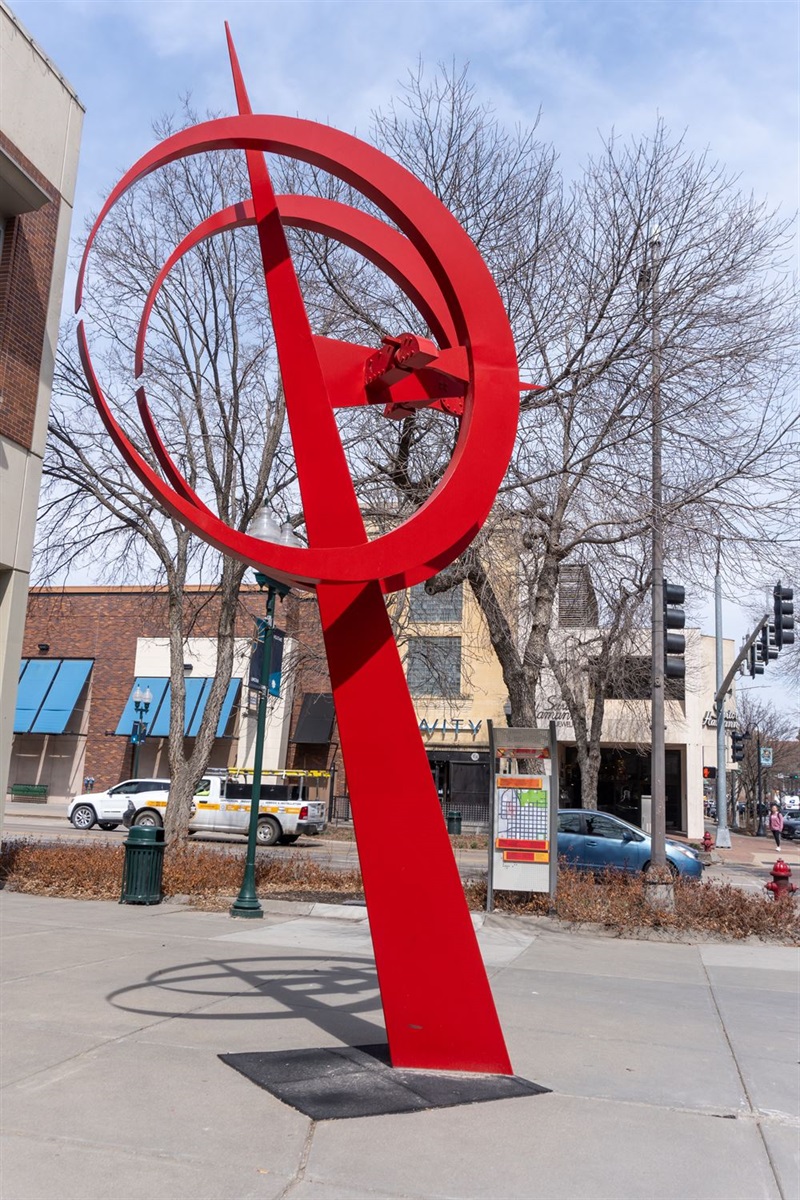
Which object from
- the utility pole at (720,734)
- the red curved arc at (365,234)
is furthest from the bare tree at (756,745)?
the red curved arc at (365,234)

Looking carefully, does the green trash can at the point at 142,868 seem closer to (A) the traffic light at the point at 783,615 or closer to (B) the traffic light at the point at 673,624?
(B) the traffic light at the point at 673,624

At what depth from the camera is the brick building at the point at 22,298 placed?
1360 cm

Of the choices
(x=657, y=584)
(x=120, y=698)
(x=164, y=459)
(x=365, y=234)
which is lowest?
(x=164, y=459)

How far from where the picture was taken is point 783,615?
18.8m

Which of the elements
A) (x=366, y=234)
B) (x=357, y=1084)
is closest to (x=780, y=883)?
(x=357, y=1084)

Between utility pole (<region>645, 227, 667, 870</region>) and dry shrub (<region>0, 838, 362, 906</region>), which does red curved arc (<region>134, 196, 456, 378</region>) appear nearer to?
utility pole (<region>645, 227, 667, 870</region>)

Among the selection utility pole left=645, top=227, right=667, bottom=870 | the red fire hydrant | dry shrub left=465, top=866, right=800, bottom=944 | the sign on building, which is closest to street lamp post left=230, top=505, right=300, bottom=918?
the sign on building

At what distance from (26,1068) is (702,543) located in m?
11.4

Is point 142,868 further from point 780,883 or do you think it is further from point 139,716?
point 139,716

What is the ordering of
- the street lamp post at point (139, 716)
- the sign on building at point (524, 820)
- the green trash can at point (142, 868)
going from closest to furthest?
the sign on building at point (524, 820)
the green trash can at point (142, 868)
the street lamp post at point (139, 716)

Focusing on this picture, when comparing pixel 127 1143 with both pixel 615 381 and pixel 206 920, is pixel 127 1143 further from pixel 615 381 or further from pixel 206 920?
pixel 615 381

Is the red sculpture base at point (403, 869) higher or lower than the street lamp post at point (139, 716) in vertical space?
lower

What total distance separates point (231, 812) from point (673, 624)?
60.1 ft

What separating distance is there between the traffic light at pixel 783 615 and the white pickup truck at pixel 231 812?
601 inches
